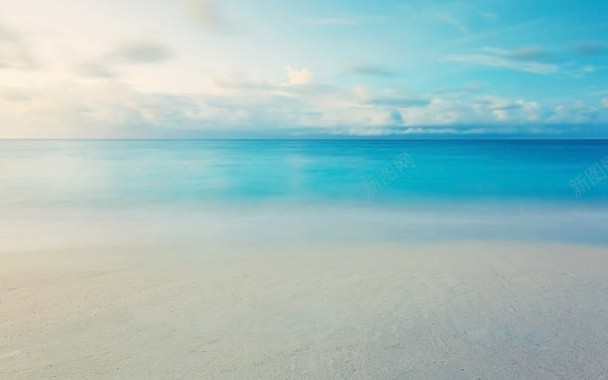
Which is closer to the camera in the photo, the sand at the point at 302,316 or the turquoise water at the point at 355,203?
the sand at the point at 302,316

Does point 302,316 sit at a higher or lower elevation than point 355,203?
higher

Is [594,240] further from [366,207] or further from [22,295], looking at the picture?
[22,295]

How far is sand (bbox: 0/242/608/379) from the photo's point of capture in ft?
15.1

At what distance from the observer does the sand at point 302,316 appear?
4598mm

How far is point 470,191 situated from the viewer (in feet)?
75.1

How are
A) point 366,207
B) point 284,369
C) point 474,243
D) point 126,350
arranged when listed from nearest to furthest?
point 284,369, point 126,350, point 474,243, point 366,207

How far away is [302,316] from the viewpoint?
19.0 feet

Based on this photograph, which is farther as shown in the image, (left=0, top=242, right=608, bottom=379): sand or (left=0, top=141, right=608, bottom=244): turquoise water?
(left=0, top=141, right=608, bottom=244): turquoise water

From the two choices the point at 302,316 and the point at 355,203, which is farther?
the point at 355,203

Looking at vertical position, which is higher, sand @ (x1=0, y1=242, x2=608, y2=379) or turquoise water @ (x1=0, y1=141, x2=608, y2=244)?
sand @ (x1=0, y1=242, x2=608, y2=379)

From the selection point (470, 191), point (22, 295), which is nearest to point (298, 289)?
point (22, 295)

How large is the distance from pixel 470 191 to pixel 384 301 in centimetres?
1825

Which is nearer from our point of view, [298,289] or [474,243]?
[298,289]

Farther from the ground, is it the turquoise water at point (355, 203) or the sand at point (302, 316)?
the sand at point (302, 316)
